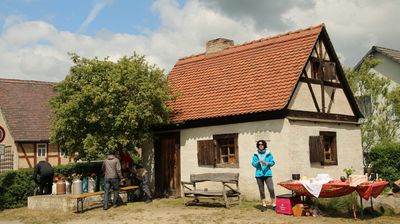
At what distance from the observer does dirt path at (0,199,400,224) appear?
414 inches

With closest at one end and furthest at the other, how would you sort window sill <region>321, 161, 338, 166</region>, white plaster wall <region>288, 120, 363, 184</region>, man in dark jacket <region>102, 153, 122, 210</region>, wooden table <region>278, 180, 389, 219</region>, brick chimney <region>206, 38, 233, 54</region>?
wooden table <region>278, 180, 389, 219</region> → man in dark jacket <region>102, 153, 122, 210</region> → white plaster wall <region>288, 120, 363, 184</region> → window sill <region>321, 161, 338, 166</region> → brick chimney <region>206, 38, 233, 54</region>

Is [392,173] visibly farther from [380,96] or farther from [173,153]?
[173,153]

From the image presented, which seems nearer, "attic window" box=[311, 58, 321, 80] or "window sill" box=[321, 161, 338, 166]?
"window sill" box=[321, 161, 338, 166]

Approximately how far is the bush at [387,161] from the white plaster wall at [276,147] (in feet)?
9.31

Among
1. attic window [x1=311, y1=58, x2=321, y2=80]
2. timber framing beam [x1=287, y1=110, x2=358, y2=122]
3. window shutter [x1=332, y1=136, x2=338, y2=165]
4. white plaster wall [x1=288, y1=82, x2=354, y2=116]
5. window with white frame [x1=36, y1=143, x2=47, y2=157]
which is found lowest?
window shutter [x1=332, y1=136, x2=338, y2=165]

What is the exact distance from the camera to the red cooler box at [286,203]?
1123 centimetres

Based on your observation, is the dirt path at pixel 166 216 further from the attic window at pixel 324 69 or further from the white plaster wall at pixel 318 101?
the attic window at pixel 324 69

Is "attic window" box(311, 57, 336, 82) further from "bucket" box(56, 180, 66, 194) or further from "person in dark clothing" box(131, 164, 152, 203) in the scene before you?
"bucket" box(56, 180, 66, 194)

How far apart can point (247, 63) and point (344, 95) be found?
401cm

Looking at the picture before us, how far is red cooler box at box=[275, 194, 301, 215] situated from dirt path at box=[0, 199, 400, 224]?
24cm

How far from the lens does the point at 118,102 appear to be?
1515cm

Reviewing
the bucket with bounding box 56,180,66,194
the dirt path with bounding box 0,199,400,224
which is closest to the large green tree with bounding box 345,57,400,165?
the dirt path with bounding box 0,199,400,224

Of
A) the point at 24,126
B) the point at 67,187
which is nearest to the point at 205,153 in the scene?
the point at 67,187

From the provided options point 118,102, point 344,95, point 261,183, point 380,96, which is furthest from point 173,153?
point 380,96
